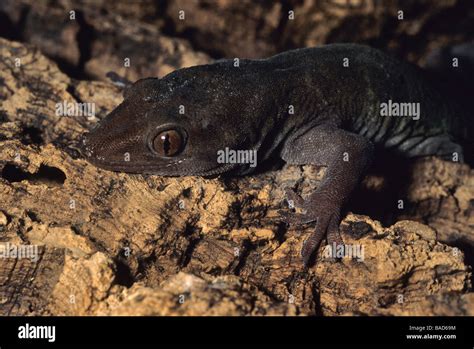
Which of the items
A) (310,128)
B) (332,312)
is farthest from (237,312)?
(310,128)

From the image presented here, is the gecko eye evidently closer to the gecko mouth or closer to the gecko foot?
the gecko mouth

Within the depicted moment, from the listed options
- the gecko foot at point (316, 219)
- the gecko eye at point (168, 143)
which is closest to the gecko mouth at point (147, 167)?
the gecko eye at point (168, 143)

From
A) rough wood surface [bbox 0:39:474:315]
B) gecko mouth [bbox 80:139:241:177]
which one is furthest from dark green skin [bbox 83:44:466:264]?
rough wood surface [bbox 0:39:474:315]

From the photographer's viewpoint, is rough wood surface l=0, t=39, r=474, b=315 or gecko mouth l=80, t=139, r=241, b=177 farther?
gecko mouth l=80, t=139, r=241, b=177

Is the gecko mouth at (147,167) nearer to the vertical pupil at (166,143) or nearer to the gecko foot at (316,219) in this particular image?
the vertical pupil at (166,143)

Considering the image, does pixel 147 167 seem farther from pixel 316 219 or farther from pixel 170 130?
pixel 316 219
